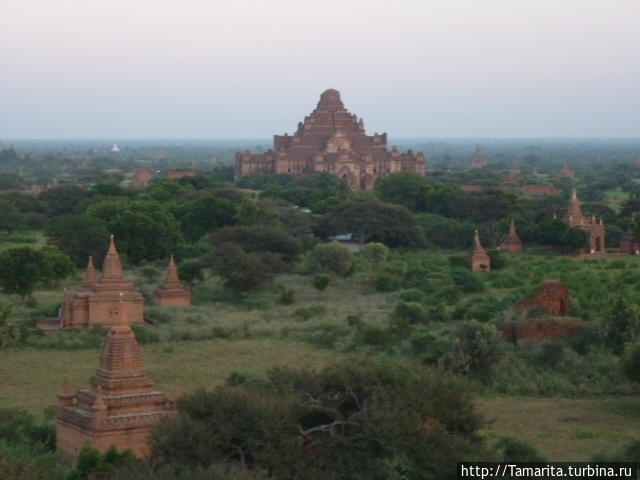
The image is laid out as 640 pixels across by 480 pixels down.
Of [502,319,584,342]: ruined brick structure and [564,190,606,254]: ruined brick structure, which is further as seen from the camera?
[564,190,606,254]: ruined brick structure

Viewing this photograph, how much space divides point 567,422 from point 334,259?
20083mm

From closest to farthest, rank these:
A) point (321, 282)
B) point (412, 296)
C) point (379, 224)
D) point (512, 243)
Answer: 1. point (412, 296)
2. point (321, 282)
3. point (512, 243)
4. point (379, 224)

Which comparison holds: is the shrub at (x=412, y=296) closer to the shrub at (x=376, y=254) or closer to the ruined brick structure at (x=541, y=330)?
the ruined brick structure at (x=541, y=330)

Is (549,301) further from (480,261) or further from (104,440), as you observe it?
(104,440)

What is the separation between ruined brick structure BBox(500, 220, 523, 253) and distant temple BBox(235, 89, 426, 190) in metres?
31.5

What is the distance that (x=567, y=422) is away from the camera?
857 inches

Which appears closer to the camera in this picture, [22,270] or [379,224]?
[22,270]

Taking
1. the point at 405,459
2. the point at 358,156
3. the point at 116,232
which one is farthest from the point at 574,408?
the point at 358,156

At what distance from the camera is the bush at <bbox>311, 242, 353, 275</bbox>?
41312 mm

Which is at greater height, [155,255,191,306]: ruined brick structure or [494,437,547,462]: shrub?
[494,437,547,462]: shrub

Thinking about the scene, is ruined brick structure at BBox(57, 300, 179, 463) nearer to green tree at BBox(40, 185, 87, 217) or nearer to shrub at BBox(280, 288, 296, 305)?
shrub at BBox(280, 288, 296, 305)

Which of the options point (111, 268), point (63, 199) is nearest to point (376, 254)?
point (111, 268)

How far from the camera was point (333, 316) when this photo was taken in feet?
107

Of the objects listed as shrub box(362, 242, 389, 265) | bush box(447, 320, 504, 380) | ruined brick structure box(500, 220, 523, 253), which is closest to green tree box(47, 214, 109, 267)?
shrub box(362, 242, 389, 265)
